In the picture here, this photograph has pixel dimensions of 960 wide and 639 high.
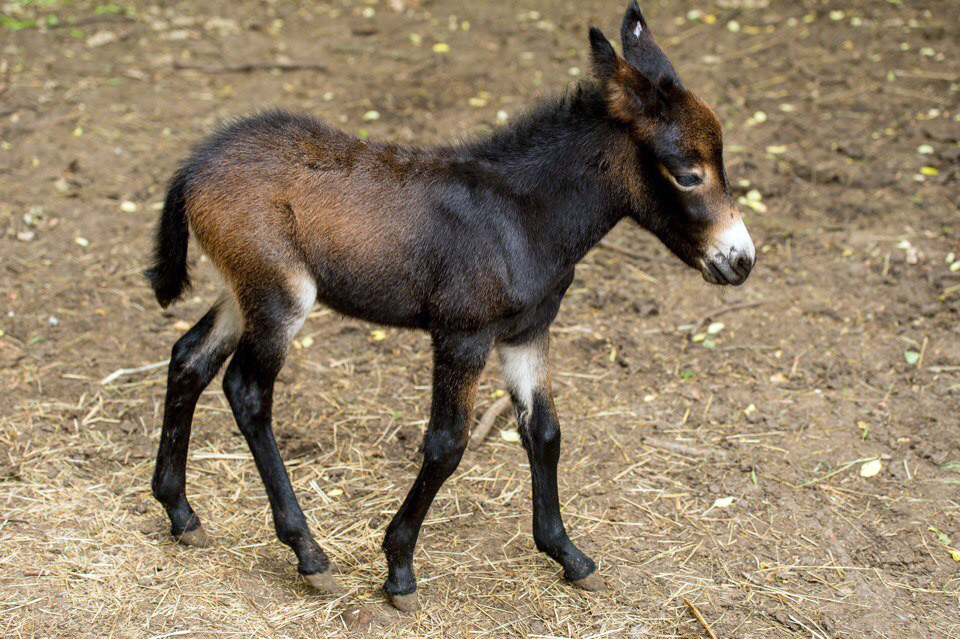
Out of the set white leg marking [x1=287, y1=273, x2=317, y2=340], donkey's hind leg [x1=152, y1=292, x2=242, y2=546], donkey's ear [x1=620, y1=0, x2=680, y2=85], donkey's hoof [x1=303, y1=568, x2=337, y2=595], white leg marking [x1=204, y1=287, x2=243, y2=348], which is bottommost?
donkey's hoof [x1=303, y1=568, x2=337, y2=595]

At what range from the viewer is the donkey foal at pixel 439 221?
3.51 m

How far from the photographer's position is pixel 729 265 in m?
3.55

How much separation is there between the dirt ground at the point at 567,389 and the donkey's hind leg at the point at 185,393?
151 millimetres

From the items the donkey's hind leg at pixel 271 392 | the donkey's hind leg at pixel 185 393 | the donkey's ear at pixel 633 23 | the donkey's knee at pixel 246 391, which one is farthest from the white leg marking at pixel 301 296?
the donkey's ear at pixel 633 23

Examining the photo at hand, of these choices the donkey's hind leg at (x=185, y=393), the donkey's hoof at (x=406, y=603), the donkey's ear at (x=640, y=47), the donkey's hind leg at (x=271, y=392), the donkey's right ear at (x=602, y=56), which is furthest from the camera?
the donkey's hind leg at (x=185, y=393)

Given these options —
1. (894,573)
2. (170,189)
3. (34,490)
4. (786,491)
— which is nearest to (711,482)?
(786,491)

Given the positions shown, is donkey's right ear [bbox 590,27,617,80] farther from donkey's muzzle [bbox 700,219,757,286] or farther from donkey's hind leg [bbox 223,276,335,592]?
donkey's hind leg [bbox 223,276,335,592]

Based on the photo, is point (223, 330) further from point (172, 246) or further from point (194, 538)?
point (194, 538)

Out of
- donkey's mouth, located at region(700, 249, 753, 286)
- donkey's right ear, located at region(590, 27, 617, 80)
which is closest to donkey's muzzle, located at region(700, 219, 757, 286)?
donkey's mouth, located at region(700, 249, 753, 286)

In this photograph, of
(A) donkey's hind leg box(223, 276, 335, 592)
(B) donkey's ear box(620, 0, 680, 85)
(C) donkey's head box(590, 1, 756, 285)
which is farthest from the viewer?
(B) donkey's ear box(620, 0, 680, 85)

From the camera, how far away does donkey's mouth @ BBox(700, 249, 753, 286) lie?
3.54 m

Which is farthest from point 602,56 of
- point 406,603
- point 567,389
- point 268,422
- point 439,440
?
point 567,389

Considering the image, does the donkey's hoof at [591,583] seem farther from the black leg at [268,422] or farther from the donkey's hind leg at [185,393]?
the donkey's hind leg at [185,393]

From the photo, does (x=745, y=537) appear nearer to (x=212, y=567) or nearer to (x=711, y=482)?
(x=711, y=482)
